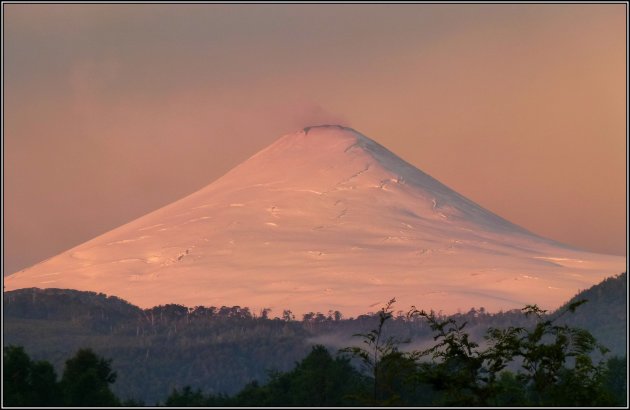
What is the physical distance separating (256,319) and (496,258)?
36807 millimetres

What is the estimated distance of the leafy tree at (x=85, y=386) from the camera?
216ft

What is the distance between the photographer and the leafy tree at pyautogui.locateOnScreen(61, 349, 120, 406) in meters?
65.8

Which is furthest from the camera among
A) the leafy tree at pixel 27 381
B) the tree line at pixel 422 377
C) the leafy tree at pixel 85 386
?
the leafy tree at pixel 85 386

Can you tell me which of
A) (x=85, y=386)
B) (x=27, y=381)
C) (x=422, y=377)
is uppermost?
(x=27, y=381)

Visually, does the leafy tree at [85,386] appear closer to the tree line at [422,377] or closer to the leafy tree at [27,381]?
the tree line at [422,377]

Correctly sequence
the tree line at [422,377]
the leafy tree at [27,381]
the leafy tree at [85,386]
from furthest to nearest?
the leafy tree at [85,386] < the leafy tree at [27,381] < the tree line at [422,377]

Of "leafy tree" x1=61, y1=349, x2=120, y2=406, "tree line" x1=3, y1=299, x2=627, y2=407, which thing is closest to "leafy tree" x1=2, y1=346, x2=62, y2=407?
"tree line" x1=3, y1=299, x2=627, y2=407

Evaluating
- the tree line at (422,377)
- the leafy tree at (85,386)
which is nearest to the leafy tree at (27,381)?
the tree line at (422,377)

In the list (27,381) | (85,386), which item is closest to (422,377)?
(85,386)

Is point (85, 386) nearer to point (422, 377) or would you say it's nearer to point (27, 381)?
point (27, 381)

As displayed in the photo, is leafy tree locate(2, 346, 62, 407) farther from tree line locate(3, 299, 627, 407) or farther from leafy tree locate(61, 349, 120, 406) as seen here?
leafy tree locate(61, 349, 120, 406)

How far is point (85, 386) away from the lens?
66.5m

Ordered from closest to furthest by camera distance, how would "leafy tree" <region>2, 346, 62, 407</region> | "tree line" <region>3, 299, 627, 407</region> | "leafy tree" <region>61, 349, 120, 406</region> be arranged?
"tree line" <region>3, 299, 627, 407</region>, "leafy tree" <region>2, 346, 62, 407</region>, "leafy tree" <region>61, 349, 120, 406</region>

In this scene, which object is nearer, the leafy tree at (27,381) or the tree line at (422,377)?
the tree line at (422,377)
